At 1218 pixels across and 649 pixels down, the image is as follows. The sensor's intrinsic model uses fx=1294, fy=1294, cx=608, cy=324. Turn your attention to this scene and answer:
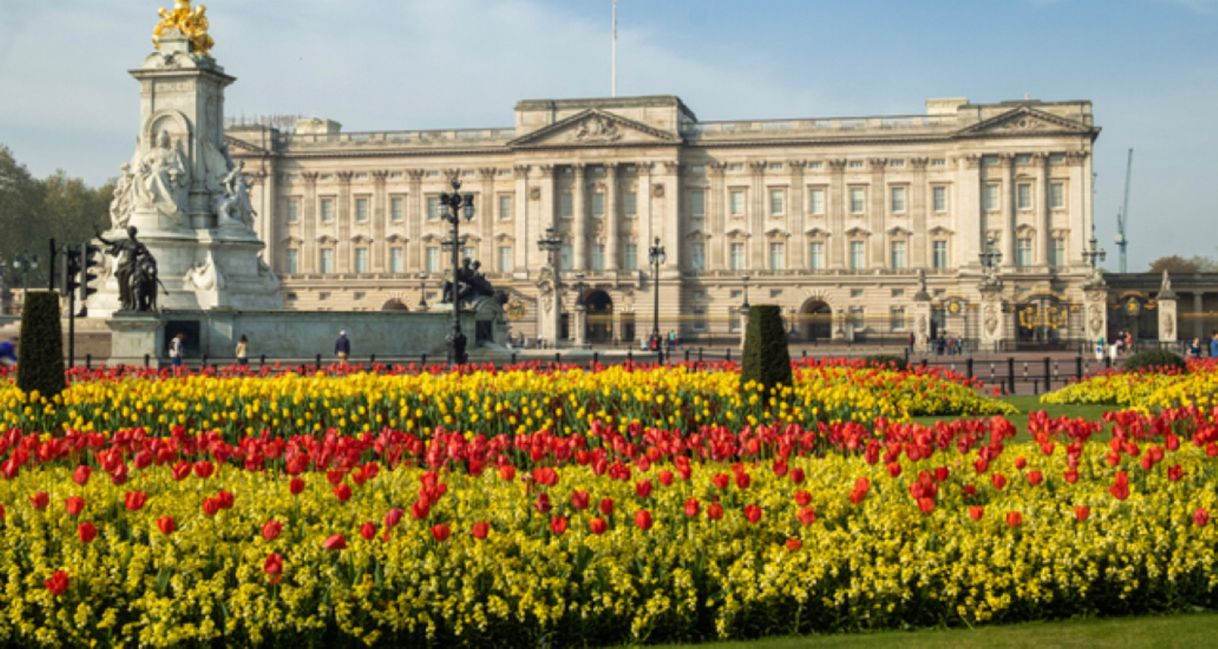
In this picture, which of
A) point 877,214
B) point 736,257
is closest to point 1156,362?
point 877,214

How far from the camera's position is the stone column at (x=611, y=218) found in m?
88.6

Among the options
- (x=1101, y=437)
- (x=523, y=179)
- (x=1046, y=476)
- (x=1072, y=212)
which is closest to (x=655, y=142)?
(x=523, y=179)

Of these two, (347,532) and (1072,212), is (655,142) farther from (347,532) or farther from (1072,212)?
(347,532)

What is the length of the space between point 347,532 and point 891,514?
361 centimetres

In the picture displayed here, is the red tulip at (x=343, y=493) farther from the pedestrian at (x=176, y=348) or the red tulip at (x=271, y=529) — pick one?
the pedestrian at (x=176, y=348)

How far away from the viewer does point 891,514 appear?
8734 millimetres

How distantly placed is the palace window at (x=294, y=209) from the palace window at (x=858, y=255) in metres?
39.8

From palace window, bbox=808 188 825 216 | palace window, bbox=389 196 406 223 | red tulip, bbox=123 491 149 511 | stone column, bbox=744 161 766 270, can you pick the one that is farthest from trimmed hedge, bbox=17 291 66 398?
palace window, bbox=389 196 406 223

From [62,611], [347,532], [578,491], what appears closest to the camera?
[62,611]

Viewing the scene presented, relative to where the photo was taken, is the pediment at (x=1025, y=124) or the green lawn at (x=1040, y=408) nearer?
the green lawn at (x=1040, y=408)

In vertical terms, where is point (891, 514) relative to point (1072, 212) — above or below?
below

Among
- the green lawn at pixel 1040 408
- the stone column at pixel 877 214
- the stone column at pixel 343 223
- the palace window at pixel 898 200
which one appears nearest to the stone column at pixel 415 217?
the stone column at pixel 343 223

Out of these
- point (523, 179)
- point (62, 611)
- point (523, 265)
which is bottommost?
point (62, 611)

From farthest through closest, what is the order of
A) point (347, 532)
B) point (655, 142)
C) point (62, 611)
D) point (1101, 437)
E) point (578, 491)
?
point (655, 142), point (1101, 437), point (578, 491), point (347, 532), point (62, 611)
